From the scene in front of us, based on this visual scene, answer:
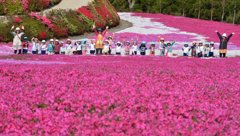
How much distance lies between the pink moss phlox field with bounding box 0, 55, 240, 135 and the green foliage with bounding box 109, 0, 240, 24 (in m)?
90.5

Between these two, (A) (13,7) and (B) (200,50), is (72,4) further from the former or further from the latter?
(B) (200,50)

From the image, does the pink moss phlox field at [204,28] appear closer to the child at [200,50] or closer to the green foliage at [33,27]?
the child at [200,50]

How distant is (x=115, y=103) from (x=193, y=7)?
4007 inches

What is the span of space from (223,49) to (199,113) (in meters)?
23.8

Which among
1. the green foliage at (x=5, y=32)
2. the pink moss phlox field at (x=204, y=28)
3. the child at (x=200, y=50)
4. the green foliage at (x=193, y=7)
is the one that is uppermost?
the green foliage at (x=193, y=7)

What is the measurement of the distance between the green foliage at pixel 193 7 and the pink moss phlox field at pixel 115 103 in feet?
297

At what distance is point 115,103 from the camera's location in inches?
516

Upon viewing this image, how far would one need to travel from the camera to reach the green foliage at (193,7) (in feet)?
357

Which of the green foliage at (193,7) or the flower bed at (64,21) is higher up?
the green foliage at (193,7)

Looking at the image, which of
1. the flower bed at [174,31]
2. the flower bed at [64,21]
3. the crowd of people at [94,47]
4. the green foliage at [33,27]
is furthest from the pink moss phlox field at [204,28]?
the green foliage at [33,27]

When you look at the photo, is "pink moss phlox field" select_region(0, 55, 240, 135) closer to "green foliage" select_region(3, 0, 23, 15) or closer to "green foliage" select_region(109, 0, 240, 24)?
"green foliage" select_region(3, 0, 23, 15)

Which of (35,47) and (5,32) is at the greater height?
(5,32)

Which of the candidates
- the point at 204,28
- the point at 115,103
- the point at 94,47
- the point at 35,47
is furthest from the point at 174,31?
the point at 115,103

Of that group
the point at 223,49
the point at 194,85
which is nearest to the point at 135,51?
the point at 223,49
